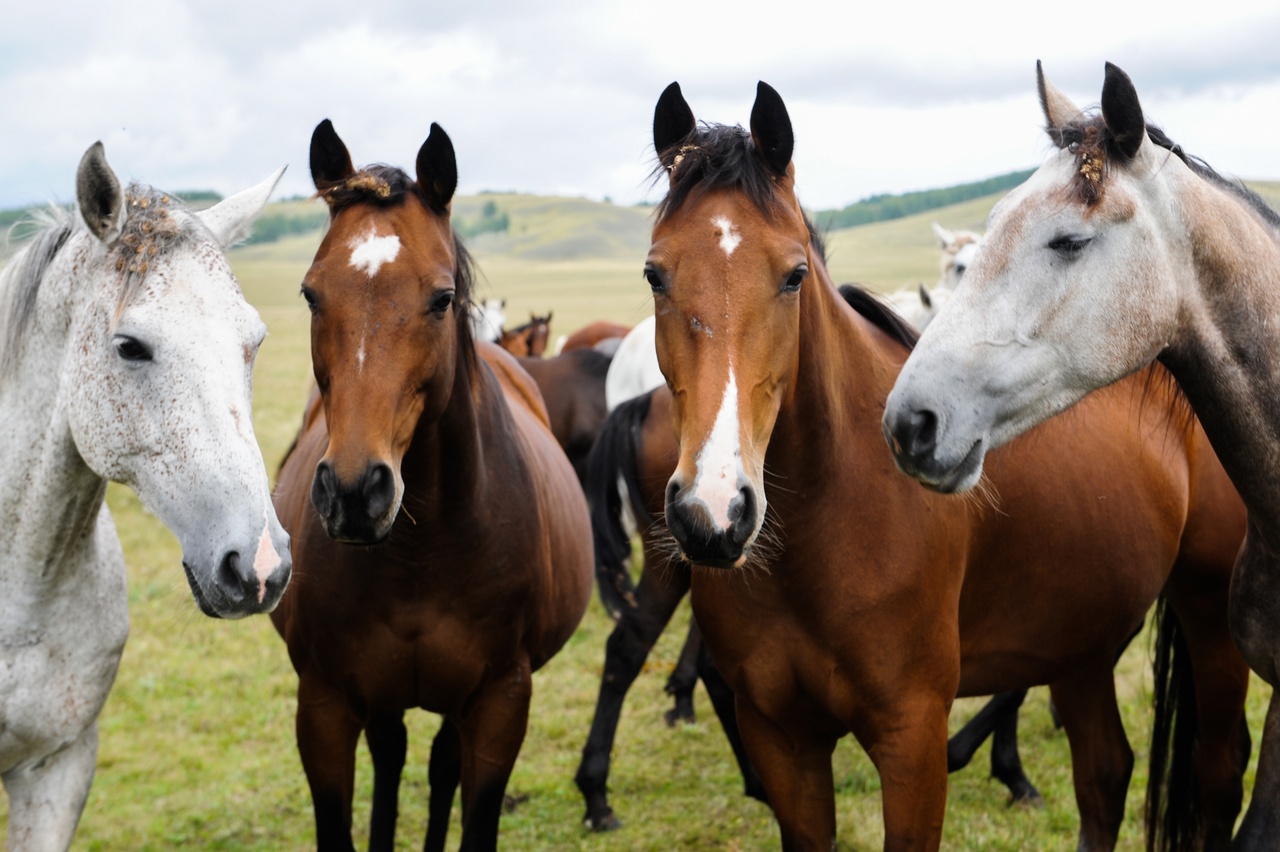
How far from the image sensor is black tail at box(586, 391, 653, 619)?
4.71 meters

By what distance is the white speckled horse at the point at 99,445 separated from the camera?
2398 millimetres

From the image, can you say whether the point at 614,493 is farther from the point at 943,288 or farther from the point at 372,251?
the point at 943,288

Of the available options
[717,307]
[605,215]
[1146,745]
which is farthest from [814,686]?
[605,215]

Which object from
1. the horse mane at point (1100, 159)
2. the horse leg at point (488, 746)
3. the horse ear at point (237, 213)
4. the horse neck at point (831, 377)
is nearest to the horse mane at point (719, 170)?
the horse neck at point (831, 377)

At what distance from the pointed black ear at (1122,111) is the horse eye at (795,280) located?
721 mm

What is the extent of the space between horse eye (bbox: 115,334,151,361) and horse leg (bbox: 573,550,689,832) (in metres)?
2.74

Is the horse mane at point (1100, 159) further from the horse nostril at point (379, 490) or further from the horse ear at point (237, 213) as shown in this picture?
the horse ear at point (237, 213)

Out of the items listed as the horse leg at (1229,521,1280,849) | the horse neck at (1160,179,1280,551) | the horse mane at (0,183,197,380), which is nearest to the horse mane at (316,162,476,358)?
the horse mane at (0,183,197,380)

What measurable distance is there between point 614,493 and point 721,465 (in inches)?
108

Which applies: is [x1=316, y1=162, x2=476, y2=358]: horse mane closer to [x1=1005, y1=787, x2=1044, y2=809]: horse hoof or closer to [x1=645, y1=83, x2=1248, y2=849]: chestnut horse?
[x1=645, y1=83, x2=1248, y2=849]: chestnut horse

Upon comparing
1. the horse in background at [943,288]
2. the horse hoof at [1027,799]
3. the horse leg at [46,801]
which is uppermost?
the horse in background at [943,288]

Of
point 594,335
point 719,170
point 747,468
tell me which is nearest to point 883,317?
point 719,170

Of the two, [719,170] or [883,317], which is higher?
[719,170]

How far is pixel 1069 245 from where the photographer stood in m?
2.31
